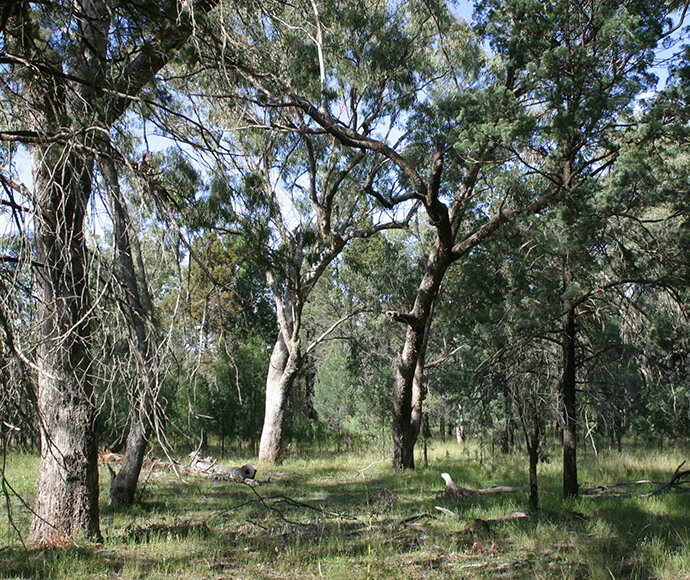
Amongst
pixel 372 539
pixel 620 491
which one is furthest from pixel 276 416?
pixel 372 539

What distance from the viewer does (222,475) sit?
446 inches

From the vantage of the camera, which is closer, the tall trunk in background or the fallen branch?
the tall trunk in background

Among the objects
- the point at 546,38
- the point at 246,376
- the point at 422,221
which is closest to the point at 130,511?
the point at 546,38

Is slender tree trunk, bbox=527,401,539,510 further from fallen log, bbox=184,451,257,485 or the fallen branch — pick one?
fallen log, bbox=184,451,257,485

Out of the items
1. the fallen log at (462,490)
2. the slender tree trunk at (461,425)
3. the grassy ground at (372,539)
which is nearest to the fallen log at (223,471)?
the grassy ground at (372,539)

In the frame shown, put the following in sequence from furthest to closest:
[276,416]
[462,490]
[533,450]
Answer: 1. [276,416]
2. [462,490]
3. [533,450]

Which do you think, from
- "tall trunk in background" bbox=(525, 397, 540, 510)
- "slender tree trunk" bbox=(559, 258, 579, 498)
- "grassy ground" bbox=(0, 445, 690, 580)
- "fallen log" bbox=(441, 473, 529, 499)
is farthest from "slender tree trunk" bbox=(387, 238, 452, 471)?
"tall trunk in background" bbox=(525, 397, 540, 510)

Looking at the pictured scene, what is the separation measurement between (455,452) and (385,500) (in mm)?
10263

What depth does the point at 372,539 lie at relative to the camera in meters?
5.44

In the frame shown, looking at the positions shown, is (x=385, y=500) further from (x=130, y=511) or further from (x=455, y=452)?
(x=455, y=452)

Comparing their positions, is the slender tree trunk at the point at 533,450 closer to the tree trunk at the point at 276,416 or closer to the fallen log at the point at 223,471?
the fallen log at the point at 223,471

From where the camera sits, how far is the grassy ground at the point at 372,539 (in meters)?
4.52

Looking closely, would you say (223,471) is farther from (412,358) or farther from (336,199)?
(336,199)

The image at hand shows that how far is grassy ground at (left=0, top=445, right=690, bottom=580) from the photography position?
4.52 metres
